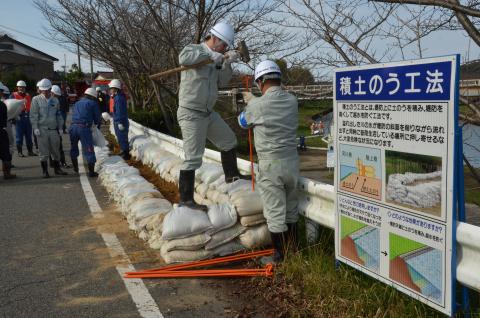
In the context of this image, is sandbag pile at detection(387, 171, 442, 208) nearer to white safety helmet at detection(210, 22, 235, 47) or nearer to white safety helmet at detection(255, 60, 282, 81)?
white safety helmet at detection(255, 60, 282, 81)

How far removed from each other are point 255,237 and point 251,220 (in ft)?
0.55

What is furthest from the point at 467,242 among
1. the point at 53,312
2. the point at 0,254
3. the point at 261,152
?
the point at 0,254

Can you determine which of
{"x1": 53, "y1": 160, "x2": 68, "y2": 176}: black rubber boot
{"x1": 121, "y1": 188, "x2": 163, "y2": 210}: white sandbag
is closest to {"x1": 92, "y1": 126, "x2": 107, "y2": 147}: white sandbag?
{"x1": 53, "y1": 160, "x2": 68, "y2": 176}: black rubber boot

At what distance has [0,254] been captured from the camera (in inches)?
188

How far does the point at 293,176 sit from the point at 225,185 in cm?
120

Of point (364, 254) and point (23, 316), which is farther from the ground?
point (364, 254)

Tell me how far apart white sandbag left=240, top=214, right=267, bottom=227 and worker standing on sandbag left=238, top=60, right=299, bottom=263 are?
0.29 metres

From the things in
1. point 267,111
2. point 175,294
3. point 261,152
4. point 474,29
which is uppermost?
point 474,29

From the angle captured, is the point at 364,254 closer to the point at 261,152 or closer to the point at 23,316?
the point at 261,152

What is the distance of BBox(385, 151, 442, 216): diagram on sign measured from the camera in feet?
9.11

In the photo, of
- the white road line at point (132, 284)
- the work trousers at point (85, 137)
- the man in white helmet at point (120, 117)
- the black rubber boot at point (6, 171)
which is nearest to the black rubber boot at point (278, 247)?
the white road line at point (132, 284)

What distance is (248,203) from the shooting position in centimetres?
452

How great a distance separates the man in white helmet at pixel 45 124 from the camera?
924 centimetres

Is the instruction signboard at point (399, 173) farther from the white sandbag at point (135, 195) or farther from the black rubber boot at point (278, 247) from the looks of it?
the white sandbag at point (135, 195)
